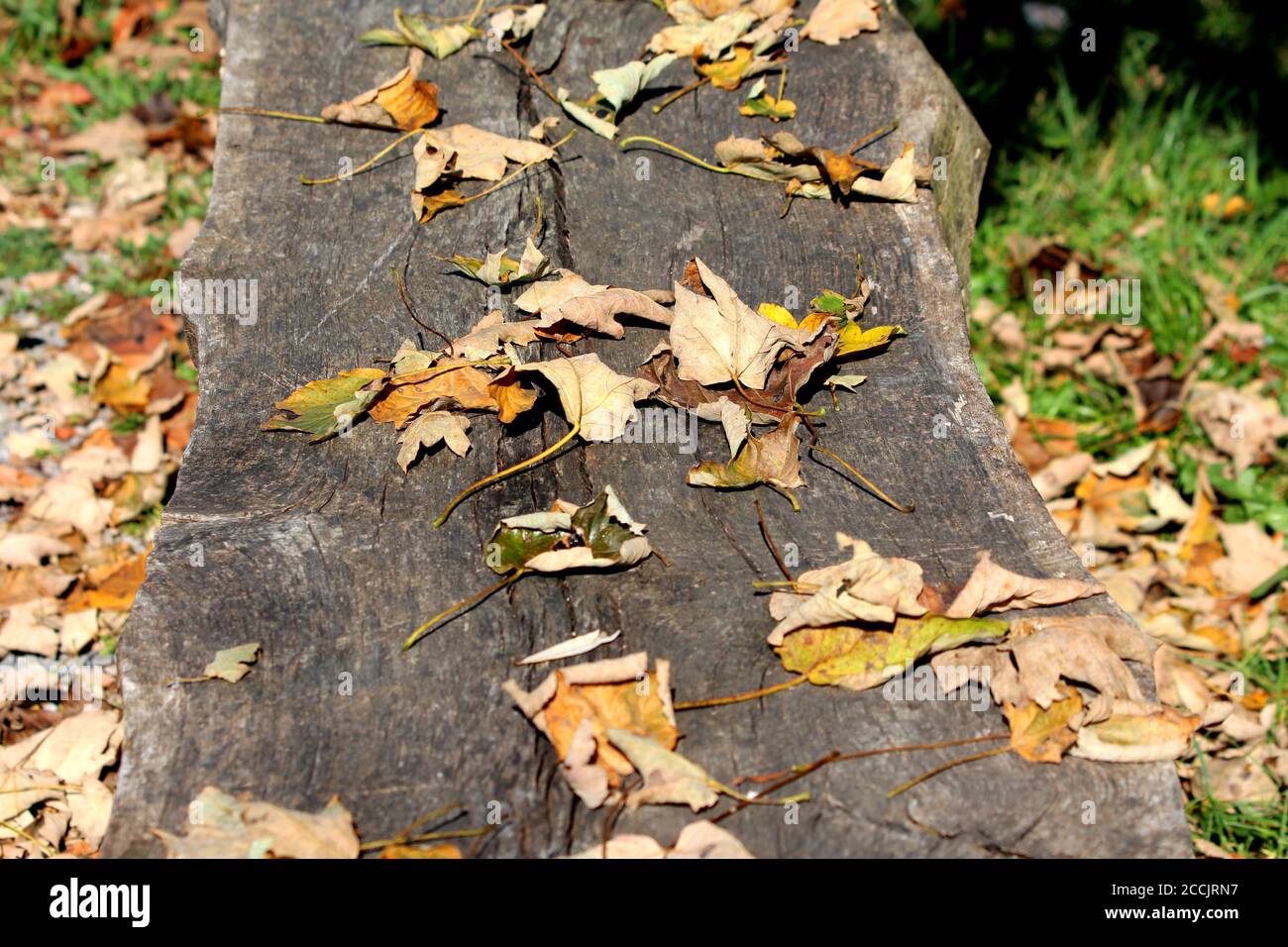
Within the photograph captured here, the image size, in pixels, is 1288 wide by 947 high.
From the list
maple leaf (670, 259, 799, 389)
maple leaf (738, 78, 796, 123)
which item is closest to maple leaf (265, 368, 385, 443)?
maple leaf (670, 259, 799, 389)

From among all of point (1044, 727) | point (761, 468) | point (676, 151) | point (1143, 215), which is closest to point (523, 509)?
point (761, 468)

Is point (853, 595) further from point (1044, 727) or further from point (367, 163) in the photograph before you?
point (367, 163)

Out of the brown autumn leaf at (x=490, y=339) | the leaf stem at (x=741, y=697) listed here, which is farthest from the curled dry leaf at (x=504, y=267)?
the leaf stem at (x=741, y=697)

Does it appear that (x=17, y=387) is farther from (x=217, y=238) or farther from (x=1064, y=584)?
(x=1064, y=584)

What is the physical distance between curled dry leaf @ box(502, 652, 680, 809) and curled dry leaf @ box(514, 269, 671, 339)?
635 mm

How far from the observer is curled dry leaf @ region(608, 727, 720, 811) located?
1.26 m

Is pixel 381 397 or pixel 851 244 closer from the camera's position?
pixel 381 397

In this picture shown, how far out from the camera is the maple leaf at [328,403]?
1.73 m

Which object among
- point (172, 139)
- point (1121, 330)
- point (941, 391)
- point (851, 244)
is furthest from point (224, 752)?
point (172, 139)

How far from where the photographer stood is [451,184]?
2229mm

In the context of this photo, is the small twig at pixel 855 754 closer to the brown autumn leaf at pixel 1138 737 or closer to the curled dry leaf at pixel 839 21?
the brown autumn leaf at pixel 1138 737

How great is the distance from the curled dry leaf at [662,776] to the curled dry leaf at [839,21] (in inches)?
73.1

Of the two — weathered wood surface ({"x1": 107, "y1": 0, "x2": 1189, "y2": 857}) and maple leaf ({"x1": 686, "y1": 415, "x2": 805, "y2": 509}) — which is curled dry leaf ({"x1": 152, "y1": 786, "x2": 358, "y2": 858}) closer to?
weathered wood surface ({"x1": 107, "y1": 0, "x2": 1189, "y2": 857})
